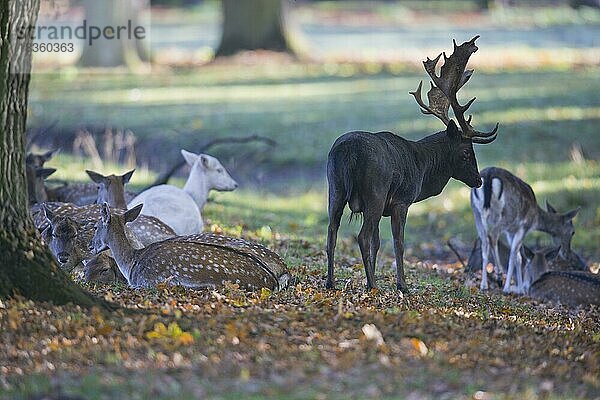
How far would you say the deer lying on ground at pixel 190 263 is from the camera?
31.7ft

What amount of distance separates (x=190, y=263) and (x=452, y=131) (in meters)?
2.80

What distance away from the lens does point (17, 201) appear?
8.23 metres

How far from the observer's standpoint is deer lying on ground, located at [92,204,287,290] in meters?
9.66

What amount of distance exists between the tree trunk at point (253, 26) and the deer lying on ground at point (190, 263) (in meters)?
25.2

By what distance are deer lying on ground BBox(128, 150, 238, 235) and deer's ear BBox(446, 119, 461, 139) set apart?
10.4ft

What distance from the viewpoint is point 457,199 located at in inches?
697

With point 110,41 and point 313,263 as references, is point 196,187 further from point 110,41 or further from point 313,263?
point 110,41

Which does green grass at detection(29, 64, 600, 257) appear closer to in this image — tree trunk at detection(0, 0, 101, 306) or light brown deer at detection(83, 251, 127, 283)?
light brown deer at detection(83, 251, 127, 283)

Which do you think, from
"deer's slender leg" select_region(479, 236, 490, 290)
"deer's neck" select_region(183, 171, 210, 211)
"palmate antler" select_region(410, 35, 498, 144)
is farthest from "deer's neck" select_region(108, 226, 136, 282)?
"deer's slender leg" select_region(479, 236, 490, 290)

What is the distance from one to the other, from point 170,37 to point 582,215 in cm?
2884

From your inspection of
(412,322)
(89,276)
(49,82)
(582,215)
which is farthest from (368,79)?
(412,322)

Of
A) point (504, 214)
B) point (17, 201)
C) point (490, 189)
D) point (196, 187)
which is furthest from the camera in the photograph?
point (196, 187)

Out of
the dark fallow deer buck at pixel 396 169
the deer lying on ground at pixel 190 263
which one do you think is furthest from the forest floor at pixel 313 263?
the dark fallow deer buck at pixel 396 169

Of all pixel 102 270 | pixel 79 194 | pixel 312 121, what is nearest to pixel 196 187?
pixel 79 194
